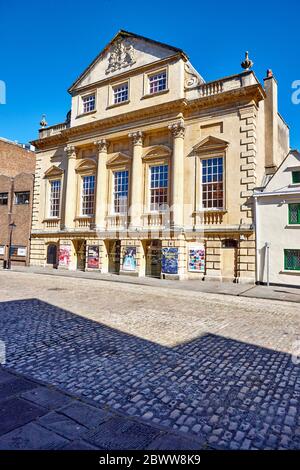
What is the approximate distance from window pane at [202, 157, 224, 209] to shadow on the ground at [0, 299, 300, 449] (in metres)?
13.0

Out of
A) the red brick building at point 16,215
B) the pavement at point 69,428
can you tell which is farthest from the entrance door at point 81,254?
the pavement at point 69,428

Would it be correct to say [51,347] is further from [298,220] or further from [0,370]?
[298,220]

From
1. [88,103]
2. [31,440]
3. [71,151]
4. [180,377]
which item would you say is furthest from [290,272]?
[88,103]

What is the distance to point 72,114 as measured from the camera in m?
25.5

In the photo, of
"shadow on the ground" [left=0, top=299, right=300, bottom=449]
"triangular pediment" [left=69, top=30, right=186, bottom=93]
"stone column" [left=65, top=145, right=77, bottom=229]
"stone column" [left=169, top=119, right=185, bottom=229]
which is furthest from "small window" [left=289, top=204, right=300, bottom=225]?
"stone column" [left=65, top=145, right=77, bottom=229]

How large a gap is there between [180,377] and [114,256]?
18140 mm

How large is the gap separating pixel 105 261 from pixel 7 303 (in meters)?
12.5

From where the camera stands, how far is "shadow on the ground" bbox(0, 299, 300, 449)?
333cm

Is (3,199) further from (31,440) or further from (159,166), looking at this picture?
(31,440)

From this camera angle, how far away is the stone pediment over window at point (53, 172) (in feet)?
84.9

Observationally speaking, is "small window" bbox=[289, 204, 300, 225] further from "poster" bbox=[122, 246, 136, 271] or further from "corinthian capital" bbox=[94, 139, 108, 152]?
"corinthian capital" bbox=[94, 139, 108, 152]

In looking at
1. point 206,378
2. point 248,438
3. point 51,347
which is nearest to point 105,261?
point 51,347

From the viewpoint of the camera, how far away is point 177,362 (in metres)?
5.15

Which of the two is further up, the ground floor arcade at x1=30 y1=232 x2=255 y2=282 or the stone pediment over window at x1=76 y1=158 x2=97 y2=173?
the stone pediment over window at x1=76 y1=158 x2=97 y2=173
